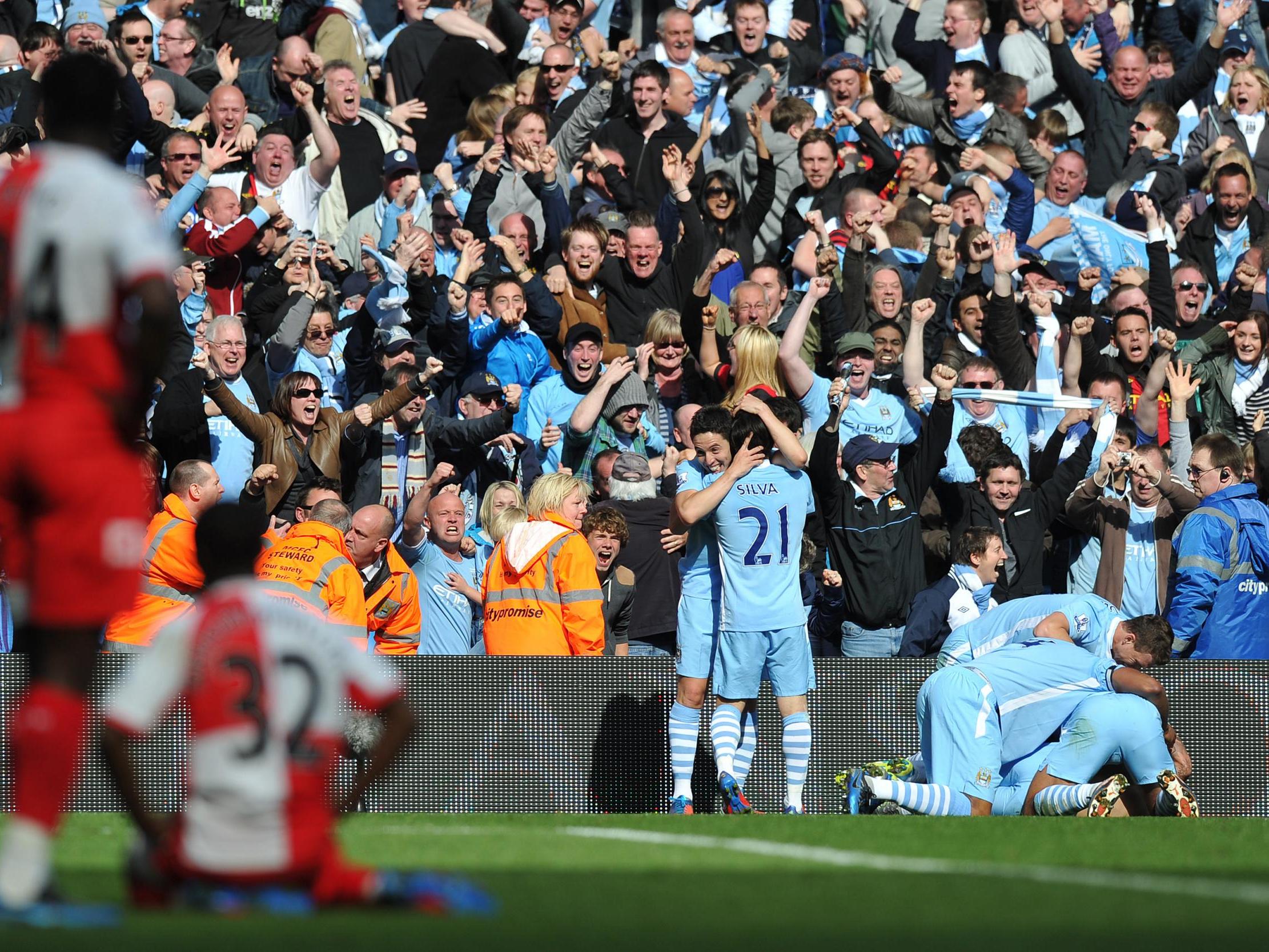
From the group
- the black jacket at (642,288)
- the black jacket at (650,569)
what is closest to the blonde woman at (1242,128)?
the black jacket at (642,288)

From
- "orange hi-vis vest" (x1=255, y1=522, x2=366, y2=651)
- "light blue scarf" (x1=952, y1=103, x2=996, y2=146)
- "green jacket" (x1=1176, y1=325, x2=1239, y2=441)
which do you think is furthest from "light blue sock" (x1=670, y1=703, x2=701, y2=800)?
"light blue scarf" (x1=952, y1=103, x2=996, y2=146)

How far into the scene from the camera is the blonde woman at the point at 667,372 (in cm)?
1348

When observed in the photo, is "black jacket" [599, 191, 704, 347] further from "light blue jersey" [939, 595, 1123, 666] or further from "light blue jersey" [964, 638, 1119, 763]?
"light blue jersey" [964, 638, 1119, 763]

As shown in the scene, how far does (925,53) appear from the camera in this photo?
1862 cm

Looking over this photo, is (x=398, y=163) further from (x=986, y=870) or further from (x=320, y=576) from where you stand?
(x=986, y=870)

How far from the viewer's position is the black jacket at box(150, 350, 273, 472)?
1228cm

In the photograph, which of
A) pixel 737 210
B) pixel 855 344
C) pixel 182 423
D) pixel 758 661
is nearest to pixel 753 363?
pixel 855 344

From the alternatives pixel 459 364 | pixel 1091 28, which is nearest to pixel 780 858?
pixel 459 364

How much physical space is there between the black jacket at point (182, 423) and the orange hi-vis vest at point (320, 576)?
152 centimetres

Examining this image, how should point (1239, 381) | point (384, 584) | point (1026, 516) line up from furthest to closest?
point (1239, 381), point (1026, 516), point (384, 584)

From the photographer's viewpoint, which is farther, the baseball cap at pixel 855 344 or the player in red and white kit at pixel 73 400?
the baseball cap at pixel 855 344

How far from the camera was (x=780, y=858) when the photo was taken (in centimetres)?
714

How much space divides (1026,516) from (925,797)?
322cm

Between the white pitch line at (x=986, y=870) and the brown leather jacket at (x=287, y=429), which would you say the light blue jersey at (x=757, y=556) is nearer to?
the white pitch line at (x=986, y=870)
